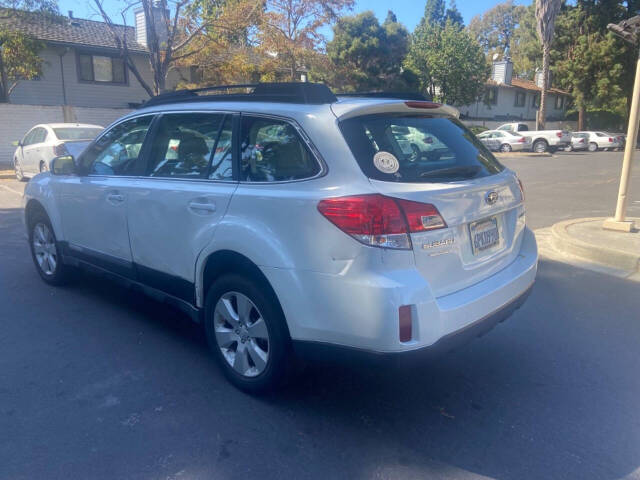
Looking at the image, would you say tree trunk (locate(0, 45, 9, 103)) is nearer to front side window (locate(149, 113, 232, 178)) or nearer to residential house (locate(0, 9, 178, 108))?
residential house (locate(0, 9, 178, 108))

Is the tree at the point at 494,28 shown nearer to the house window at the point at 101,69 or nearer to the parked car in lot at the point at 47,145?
the house window at the point at 101,69

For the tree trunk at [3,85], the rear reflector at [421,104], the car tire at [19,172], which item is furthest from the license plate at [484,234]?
the tree trunk at [3,85]

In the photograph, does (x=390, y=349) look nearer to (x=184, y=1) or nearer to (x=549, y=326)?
(x=549, y=326)

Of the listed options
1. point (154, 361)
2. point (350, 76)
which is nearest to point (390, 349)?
point (154, 361)

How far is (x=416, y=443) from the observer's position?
297 centimetres

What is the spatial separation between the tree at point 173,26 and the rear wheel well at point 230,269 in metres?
14.6

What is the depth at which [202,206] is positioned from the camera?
11.5 ft

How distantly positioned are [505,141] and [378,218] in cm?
3067

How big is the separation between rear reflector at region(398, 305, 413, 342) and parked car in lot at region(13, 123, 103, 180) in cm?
1179

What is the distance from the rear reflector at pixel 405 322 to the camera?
2715mm

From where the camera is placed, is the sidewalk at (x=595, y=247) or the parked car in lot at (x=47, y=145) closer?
the sidewalk at (x=595, y=247)

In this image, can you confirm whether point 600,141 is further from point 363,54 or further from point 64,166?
point 64,166

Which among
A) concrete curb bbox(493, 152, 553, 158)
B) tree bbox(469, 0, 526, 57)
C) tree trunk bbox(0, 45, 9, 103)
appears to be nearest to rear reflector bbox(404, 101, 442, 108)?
tree trunk bbox(0, 45, 9, 103)

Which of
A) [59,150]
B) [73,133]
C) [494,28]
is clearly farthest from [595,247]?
[494,28]
